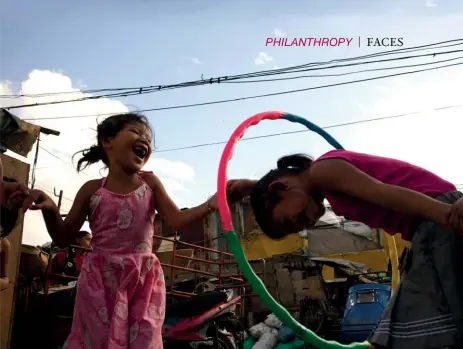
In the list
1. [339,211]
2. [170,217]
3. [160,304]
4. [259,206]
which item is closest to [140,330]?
[160,304]

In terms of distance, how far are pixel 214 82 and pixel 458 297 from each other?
9722 millimetres

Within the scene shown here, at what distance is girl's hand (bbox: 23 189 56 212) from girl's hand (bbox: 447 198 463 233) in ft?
6.60

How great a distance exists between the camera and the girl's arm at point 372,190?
1874 mm

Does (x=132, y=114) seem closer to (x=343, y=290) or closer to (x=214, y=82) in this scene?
(x=214, y=82)

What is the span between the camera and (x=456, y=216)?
1.80 meters

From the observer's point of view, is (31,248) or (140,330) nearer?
(140,330)

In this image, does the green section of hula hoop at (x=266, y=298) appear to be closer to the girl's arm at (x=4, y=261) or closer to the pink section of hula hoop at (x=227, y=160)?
the pink section of hula hoop at (x=227, y=160)

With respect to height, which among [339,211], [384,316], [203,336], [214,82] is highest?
[214,82]

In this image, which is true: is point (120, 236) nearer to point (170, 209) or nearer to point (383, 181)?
point (170, 209)

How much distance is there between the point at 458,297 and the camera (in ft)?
5.93

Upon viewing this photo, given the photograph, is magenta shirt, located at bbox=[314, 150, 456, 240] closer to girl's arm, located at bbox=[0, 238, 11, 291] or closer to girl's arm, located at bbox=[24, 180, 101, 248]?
girl's arm, located at bbox=[24, 180, 101, 248]

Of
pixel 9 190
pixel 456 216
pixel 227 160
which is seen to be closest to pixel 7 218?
pixel 9 190

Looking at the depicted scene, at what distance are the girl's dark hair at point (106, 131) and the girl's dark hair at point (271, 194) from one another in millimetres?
862

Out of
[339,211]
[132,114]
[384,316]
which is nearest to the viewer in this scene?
[384,316]
